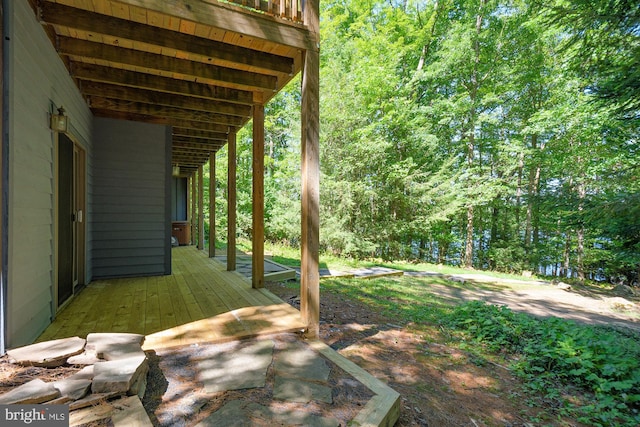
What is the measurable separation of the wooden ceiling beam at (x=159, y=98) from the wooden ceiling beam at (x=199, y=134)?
150 centimetres

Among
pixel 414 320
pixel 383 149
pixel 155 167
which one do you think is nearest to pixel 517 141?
pixel 383 149

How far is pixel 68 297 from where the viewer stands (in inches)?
140

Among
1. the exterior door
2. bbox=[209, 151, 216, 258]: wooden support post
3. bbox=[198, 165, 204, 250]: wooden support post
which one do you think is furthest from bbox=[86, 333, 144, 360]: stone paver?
bbox=[198, 165, 204, 250]: wooden support post

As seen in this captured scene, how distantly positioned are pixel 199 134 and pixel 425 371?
221 inches

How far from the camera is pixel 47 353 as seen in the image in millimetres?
1933

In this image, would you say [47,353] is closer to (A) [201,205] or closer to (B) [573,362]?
(B) [573,362]

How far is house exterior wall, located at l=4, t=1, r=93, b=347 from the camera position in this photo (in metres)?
2.03

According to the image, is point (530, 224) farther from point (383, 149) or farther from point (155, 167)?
point (155, 167)

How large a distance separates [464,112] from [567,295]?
761 cm

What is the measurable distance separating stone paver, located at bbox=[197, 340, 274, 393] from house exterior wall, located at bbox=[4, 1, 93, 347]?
1.31 meters

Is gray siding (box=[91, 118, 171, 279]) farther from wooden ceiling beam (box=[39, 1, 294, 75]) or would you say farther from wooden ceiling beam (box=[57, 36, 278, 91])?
wooden ceiling beam (box=[39, 1, 294, 75])

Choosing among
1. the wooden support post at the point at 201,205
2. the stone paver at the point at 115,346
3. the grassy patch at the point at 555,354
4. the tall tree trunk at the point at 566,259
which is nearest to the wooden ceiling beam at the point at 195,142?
the wooden support post at the point at 201,205

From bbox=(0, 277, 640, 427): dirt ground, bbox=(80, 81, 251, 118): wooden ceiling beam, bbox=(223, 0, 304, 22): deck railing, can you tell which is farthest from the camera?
bbox=(80, 81, 251, 118): wooden ceiling beam

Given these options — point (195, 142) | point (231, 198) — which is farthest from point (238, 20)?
point (195, 142)
